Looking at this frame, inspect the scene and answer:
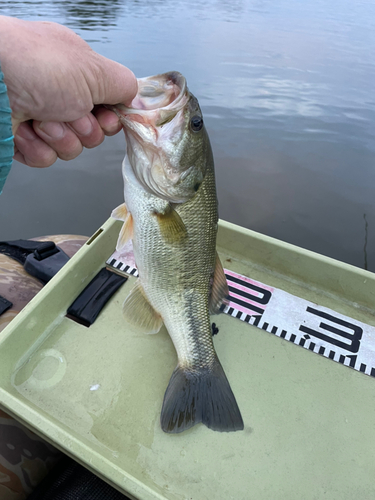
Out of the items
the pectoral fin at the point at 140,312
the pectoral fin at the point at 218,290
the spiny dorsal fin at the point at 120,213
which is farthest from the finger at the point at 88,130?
the pectoral fin at the point at 218,290

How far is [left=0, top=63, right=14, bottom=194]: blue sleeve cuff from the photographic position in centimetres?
91

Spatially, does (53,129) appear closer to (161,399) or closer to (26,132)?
(26,132)

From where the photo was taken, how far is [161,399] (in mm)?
1618

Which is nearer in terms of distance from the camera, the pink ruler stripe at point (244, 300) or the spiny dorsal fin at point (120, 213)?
the spiny dorsal fin at point (120, 213)

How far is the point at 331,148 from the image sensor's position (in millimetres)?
5270

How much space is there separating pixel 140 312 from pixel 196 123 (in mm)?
996

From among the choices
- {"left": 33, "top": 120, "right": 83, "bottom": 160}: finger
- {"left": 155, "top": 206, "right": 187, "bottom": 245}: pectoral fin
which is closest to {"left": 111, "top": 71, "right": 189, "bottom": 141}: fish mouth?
{"left": 33, "top": 120, "right": 83, "bottom": 160}: finger

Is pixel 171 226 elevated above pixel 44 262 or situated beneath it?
elevated above

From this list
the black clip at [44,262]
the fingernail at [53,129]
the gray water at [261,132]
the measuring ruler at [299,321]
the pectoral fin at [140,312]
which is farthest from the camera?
the gray water at [261,132]

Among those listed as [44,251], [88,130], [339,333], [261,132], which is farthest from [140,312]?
[261,132]

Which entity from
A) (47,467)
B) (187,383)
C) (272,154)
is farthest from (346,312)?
(272,154)

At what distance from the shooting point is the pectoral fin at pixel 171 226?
1.53 meters

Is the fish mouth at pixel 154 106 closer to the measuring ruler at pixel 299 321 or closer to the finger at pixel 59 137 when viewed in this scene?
the finger at pixel 59 137

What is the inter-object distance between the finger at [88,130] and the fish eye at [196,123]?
1.30ft
